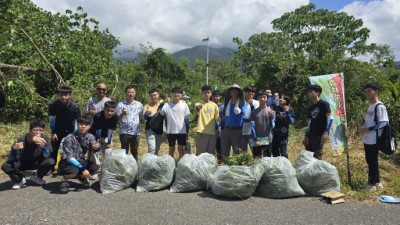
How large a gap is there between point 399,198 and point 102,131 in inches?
172

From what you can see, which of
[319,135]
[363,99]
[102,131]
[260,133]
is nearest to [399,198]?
[319,135]

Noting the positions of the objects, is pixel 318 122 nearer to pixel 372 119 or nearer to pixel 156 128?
pixel 372 119

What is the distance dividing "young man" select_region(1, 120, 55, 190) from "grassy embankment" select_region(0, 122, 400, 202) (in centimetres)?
187

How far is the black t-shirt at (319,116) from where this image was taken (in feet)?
15.8

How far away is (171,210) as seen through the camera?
13.0 ft

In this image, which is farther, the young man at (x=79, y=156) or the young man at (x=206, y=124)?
the young man at (x=206, y=124)

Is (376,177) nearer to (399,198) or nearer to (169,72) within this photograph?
(399,198)

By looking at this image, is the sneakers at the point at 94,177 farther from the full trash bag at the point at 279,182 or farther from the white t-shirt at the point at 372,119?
the white t-shirt at the point at 372,119

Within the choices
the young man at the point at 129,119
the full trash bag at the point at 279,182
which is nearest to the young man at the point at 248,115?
the full trash bag at the point at 279,182

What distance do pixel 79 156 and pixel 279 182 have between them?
286 cm

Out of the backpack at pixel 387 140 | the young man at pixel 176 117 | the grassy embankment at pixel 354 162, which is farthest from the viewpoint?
the young man at pixel 176 117

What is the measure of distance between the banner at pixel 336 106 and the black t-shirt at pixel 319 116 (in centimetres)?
14

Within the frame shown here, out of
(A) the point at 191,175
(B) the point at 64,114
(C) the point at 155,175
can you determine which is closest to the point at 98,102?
(B) the point at 64,114

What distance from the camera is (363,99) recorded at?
10727 millimetres
